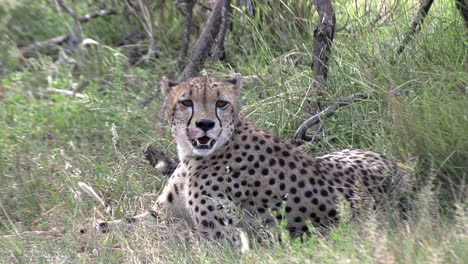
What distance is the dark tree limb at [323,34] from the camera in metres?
4.81

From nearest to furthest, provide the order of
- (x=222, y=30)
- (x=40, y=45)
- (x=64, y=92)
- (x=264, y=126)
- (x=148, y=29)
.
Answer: (x=264, y=126)
(x=222, y=30)
(x=64, y=92)
(x=148, y=29)
(x=40, y=45)

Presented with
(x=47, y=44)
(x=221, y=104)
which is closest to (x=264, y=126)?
(x=221, y=104)

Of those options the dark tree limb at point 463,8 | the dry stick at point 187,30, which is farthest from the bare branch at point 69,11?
the dark tree limb at point 463,8

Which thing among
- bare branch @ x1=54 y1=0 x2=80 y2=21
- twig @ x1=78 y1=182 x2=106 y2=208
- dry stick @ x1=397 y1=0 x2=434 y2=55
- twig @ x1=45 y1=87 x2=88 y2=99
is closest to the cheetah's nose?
twig @ x1=78 y1=182 x2=106 y2=208

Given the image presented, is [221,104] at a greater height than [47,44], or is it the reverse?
[47,44]

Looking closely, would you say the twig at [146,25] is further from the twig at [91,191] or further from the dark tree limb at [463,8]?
the dark tree limb at [463,8]

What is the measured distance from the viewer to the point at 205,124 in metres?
4.00

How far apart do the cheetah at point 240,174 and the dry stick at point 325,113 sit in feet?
1.99

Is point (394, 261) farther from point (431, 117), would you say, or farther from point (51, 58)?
point (51, 58)

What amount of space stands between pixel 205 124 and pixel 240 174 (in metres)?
0.31

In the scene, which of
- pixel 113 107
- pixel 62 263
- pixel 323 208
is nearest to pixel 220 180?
pixel 323 208

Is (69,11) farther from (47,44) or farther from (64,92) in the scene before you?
(64,92)

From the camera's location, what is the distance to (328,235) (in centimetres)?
357

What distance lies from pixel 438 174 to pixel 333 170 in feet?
1.75
